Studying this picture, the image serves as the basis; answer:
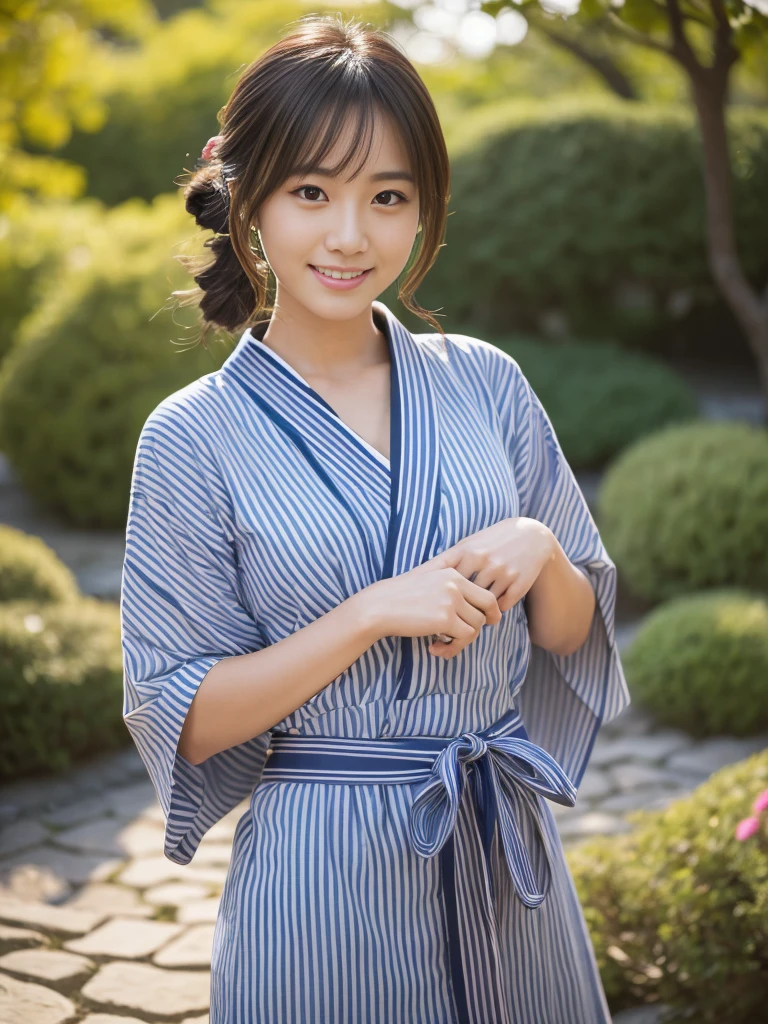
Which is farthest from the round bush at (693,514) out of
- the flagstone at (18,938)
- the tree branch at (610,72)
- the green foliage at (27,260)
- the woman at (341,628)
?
the tree branch at (610,72)

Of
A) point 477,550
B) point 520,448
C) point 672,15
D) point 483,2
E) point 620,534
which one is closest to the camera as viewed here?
point 477,550

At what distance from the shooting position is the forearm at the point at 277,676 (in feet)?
5.07

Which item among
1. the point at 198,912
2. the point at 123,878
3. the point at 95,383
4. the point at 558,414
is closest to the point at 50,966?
→ the point at 198,912

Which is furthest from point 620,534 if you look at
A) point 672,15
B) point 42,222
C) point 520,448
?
point 42,222

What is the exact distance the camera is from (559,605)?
1.81 m

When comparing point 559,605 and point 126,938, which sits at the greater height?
point 559,605

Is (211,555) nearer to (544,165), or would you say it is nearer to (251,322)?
(251,322)

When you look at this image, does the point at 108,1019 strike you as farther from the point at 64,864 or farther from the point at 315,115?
the point at 315,115

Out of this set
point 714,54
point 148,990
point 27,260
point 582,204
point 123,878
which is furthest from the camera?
point 27,260

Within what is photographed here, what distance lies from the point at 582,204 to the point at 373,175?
280 inches

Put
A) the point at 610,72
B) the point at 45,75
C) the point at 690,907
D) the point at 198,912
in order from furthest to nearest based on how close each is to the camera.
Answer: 1. the point at 610,72
2. the point at 45,75
3. the point at 198,912
4. the point at 690,907

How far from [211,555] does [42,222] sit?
359 inches

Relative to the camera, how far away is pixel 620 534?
18.9 feet

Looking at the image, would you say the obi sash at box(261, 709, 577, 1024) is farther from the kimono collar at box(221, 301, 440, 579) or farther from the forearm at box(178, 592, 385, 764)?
the kimono collar at box(221, 301, 440, 579)
